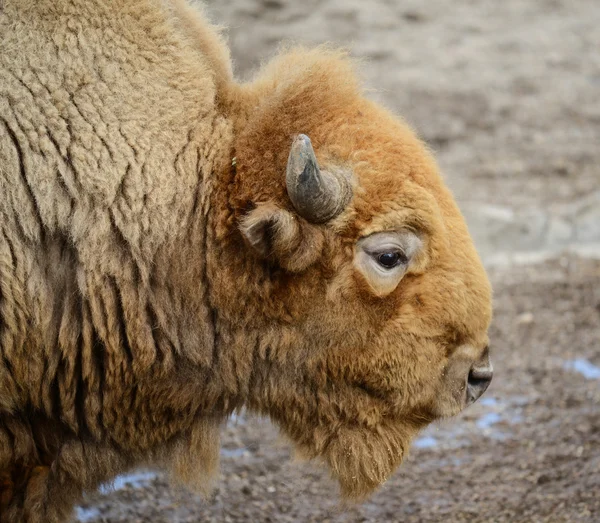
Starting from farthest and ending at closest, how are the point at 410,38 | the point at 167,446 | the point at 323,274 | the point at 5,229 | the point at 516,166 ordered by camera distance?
the point at 410,38, the point at 516,166, the point at 167,446, the point at 323,274, the point at 5,229

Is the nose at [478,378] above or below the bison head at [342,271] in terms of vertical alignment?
below

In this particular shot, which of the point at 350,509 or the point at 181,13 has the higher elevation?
the point at 181,13

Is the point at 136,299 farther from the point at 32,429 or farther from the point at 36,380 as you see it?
the point at 32,429

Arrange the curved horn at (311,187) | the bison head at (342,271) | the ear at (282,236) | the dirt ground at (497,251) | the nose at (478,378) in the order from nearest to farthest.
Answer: the curved horn at (311,187) < the ear at (282,236) < the bison head at (342,271) < the nose at (478,378) < the dirt ground at (497,251)

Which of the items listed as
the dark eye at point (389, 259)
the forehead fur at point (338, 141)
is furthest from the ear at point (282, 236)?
the dark eye at point (389, 259)

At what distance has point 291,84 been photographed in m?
3.73

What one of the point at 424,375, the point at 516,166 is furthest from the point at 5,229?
the point at 516,166

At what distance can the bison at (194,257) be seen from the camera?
338cm

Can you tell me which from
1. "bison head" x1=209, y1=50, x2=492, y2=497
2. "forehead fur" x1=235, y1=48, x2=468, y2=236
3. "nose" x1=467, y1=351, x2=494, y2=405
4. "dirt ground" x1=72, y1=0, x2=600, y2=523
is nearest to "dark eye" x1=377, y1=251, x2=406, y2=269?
"bison head" x1=209, y1=50, x2=492, y2=497

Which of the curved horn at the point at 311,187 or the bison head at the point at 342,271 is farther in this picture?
the bison head at the point at 342,271

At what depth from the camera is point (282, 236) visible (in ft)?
11.1

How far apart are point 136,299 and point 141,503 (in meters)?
1.72

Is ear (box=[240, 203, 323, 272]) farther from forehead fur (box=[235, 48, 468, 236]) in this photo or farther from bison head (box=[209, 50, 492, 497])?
forehead fur (box=[235, 48, 468, 236])

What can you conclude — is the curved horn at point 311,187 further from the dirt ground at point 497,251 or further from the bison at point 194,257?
the dirt ground at point 497,251
